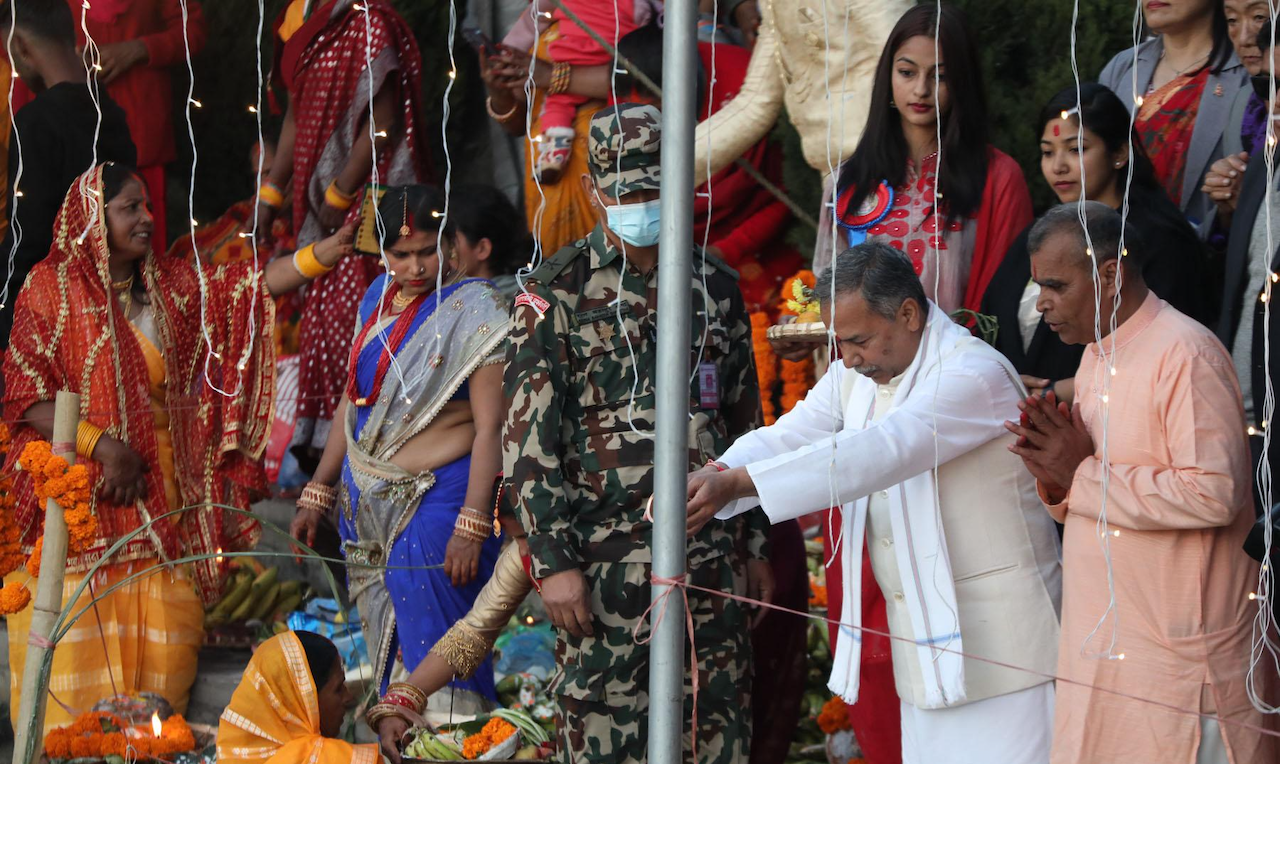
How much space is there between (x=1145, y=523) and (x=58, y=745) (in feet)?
10.5

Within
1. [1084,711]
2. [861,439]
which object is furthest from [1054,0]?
[1084,711]

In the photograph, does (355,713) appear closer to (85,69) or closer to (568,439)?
(568,439)

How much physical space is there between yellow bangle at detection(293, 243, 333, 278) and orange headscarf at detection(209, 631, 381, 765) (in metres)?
1.97

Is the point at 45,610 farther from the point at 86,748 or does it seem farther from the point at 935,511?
the point at 935,511

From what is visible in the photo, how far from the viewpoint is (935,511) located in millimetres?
3455

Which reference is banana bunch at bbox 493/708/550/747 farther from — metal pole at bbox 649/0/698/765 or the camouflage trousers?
metal pole at bbox 649/0/698/765

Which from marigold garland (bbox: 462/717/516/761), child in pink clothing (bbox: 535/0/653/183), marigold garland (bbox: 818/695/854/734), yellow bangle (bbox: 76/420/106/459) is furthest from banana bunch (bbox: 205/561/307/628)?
marigold garland (bbox: 818/695/854/734)

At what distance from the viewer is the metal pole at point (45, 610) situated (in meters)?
3.93

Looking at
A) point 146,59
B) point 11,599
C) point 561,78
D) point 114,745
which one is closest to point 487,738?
point 114,745

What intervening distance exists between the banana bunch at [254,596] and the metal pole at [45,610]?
1519mm

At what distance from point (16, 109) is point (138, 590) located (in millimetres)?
2328

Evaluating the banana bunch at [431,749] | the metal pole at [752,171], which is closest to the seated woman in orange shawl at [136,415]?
the banana bunch at [431,749]

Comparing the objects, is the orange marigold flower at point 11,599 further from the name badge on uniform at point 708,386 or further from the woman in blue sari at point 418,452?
the name badge on uniform at point 708,386

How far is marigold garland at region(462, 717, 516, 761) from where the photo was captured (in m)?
4.31
